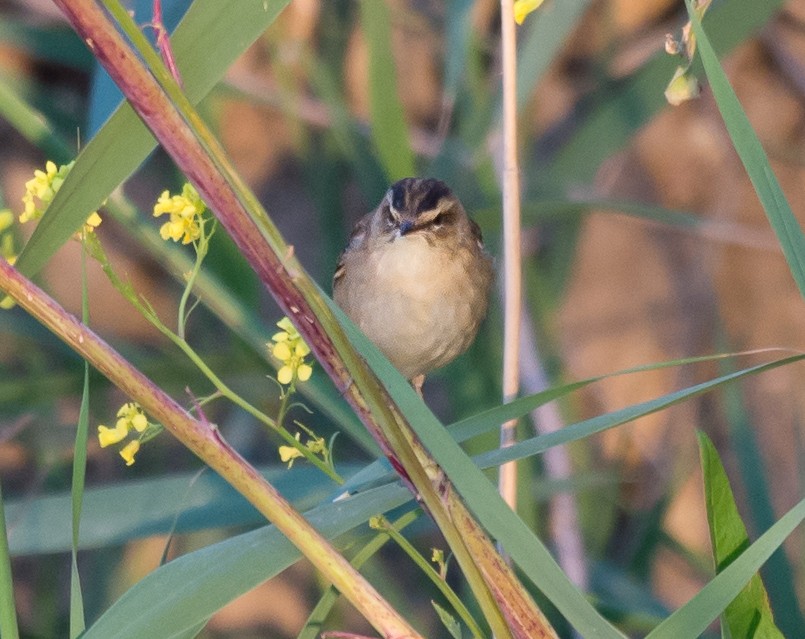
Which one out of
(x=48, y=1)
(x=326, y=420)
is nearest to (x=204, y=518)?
(x=326, y=420)

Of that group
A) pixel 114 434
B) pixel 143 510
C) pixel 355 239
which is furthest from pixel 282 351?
pixel 355 239

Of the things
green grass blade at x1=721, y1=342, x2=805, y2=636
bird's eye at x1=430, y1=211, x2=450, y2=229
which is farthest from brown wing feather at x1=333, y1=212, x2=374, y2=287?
green grass blade at x1=721, y1=342, x2=805, y2=636

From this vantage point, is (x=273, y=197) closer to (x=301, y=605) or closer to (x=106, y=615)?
(x=301, y=605)

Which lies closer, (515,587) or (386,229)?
(515,587)

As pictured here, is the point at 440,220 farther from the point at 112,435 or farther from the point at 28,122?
the point at 112,435

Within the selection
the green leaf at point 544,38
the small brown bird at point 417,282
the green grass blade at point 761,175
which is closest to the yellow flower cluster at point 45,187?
the green grass blade at point 761,175

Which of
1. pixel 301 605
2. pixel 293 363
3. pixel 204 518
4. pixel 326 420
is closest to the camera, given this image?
pixel 293 363
